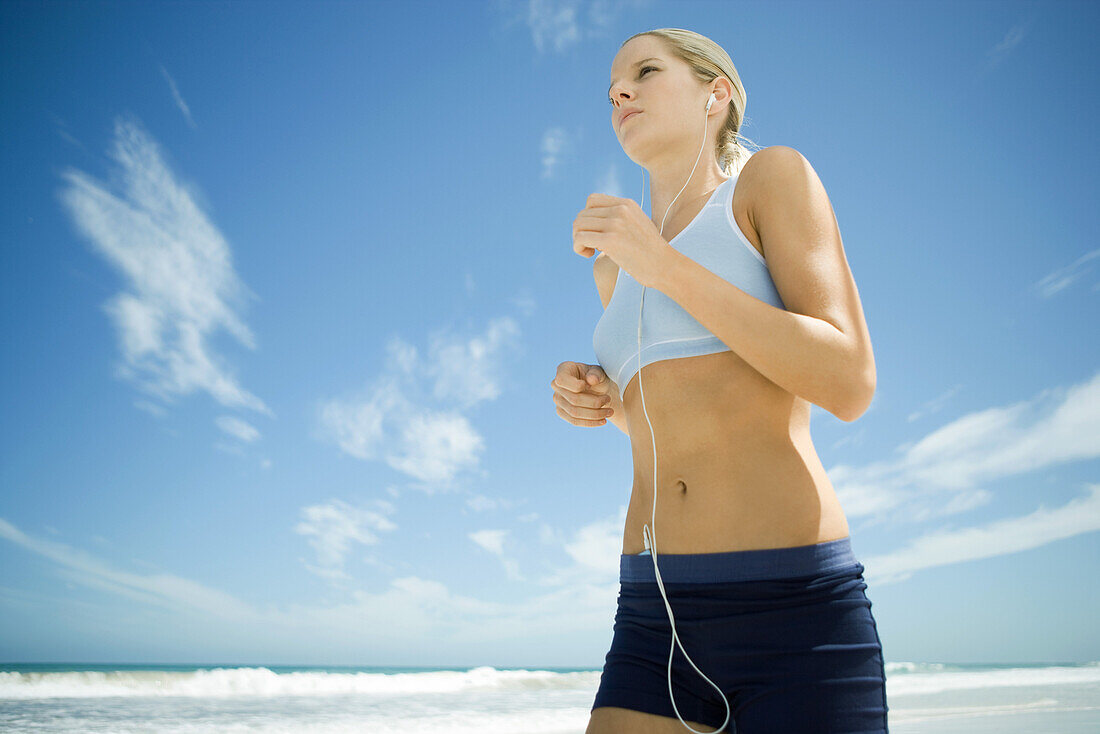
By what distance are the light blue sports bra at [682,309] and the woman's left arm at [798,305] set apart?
55 mm

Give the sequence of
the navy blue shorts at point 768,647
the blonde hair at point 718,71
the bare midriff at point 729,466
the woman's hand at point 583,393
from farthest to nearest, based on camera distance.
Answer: the blonde hair at point 718,71
the woman's hand at point 583,393
the bare midriff at point 729,466
the navy blue shorts at point 768,647

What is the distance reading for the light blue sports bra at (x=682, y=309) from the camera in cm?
150

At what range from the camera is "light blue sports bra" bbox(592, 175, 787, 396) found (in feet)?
4.93

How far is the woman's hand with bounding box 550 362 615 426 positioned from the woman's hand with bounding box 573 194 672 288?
0.44 meters

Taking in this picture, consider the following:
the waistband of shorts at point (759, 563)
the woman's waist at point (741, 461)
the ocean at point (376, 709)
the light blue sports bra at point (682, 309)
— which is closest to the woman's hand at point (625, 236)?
the light blue sports bra at point (682, 309)

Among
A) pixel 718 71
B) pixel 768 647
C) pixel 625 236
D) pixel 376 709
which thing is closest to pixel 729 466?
pixel 768 647

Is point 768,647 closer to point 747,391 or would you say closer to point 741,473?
point 741,473

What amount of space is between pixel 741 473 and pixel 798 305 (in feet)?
1.17

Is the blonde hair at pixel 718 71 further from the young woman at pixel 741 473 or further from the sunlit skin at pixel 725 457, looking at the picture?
the young woman at pixel 741 473

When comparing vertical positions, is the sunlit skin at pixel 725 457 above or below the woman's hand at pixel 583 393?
below

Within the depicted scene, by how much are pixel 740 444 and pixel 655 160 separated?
0.95 metres

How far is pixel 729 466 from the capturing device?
1.39m

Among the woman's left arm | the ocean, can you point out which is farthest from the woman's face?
the ocean

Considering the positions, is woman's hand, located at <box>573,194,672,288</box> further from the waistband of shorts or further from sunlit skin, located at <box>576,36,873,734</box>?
the waistband of shorts
